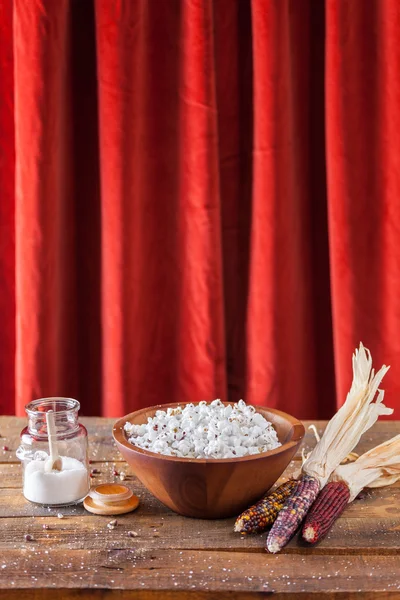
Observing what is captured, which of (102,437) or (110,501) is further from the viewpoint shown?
(102,437)

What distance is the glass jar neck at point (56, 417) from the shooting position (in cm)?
123

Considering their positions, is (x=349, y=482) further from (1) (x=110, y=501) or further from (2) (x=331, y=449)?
(1) (x=110, y=501)

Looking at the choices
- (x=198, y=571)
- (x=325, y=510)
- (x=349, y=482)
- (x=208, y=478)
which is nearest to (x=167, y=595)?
(x=198, y=571)

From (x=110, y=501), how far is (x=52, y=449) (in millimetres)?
125

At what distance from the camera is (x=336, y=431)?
4.29 ft

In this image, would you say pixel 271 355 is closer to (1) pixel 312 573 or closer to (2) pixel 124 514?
(2) pixel 124 514

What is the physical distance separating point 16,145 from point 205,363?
0.78 m

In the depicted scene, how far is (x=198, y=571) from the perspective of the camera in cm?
101

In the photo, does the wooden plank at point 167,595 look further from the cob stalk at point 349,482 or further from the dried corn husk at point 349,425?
the dried corn husk at point 349,425

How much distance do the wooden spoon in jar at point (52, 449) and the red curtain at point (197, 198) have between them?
0.88 m

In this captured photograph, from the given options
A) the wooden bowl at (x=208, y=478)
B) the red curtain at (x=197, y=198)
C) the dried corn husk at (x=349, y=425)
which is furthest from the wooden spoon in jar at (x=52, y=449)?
the red curtain at (x=197, y=198)

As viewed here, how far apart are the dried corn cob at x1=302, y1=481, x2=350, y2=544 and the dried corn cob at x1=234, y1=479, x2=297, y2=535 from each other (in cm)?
5

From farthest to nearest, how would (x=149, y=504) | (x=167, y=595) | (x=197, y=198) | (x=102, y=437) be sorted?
(x=197, y=198), (x=102, y=437), (x=149, y=504), (x=167, y=595)

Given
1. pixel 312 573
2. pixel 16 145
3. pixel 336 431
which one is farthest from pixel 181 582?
pixel 16 145
